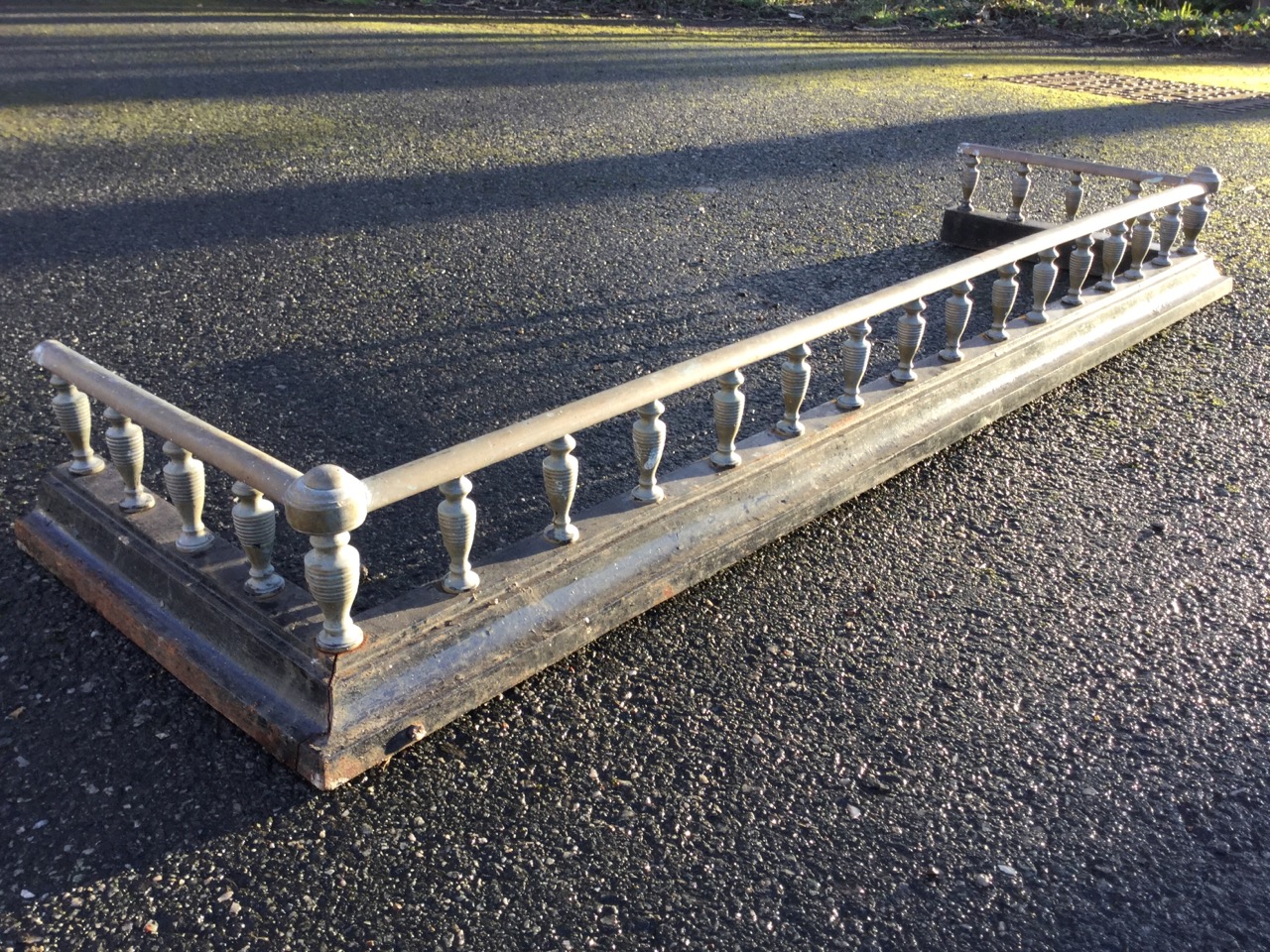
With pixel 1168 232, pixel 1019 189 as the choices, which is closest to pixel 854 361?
pixel 1168 232

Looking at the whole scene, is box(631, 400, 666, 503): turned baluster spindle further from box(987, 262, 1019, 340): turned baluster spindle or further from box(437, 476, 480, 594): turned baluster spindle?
box(987, 262, 1019, 340): turned baluster spindle

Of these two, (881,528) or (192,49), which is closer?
(881,528)

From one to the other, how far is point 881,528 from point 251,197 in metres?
4.85

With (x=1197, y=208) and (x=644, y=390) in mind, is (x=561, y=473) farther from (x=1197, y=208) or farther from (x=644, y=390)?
(x=1197, y=208)

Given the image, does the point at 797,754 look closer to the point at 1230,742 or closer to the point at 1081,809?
the point at 1081,809

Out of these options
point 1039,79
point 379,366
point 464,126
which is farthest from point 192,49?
point 1039,79

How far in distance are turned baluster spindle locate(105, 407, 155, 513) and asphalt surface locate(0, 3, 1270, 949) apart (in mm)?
348

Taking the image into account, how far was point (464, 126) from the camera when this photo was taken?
353 inches

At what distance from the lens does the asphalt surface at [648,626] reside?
2.50 m

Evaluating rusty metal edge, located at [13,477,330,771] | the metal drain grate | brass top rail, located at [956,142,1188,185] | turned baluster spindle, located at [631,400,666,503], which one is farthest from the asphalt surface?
the metal drain grate

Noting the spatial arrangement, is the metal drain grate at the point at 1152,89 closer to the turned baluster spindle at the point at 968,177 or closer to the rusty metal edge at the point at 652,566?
the turned baluster spindle at the point at 968,177

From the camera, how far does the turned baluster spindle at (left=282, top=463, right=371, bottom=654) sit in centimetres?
246

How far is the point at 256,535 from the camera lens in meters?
2.85

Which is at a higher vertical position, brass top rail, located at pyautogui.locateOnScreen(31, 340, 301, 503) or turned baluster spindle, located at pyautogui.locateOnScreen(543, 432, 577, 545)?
brass top rail, located at pyautogui.locateOnScreen(31, 340, 301, 503)
